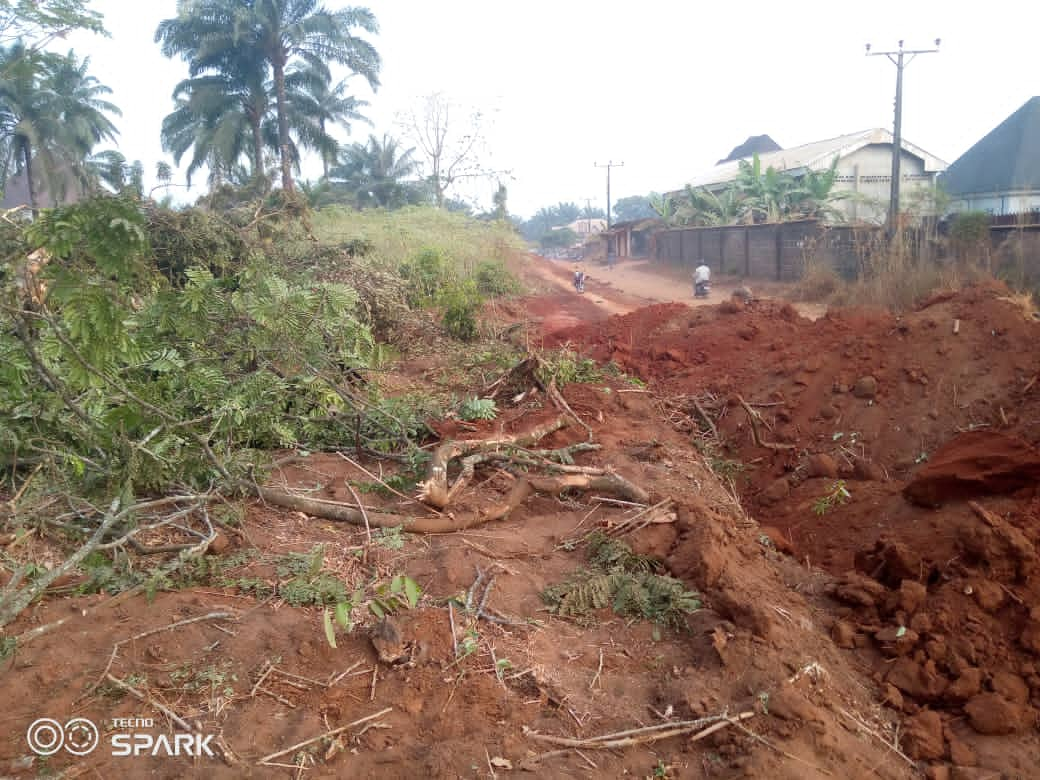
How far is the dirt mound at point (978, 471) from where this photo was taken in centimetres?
464

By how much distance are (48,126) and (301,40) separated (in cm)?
1323

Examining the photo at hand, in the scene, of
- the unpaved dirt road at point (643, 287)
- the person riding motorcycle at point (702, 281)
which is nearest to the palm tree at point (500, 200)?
the unpaved dirt road at point (643, 287)

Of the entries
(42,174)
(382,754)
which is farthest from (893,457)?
(42,174)

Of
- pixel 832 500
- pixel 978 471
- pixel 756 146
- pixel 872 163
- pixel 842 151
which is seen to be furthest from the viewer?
pixel 756 146

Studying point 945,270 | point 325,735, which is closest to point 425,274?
point 945,270

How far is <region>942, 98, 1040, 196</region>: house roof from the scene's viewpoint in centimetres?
2598

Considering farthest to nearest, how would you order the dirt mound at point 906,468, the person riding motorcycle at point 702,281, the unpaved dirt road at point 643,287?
the person riding motorcycle at point 702,281
the unpaved dirt road at point 643,287
the dirt mound at point 906,468

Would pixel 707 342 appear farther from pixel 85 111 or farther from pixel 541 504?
pixel 85 111

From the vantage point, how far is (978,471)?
4.82 metres

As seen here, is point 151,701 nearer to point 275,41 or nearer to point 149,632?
point 149,632

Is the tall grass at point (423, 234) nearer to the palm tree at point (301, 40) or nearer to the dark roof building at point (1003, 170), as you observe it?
the palm tree at point (301, 40)

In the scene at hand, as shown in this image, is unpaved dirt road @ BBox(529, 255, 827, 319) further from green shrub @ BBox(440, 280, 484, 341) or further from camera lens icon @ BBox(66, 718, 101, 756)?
camera lens icon @ BBox(66, 718, 101, 756)

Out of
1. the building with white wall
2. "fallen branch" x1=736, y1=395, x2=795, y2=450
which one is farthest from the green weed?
the building with white wall

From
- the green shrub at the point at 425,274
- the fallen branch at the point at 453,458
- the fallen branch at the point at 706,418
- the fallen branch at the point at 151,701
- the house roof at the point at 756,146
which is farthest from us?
the house roof at the point at 756,146
